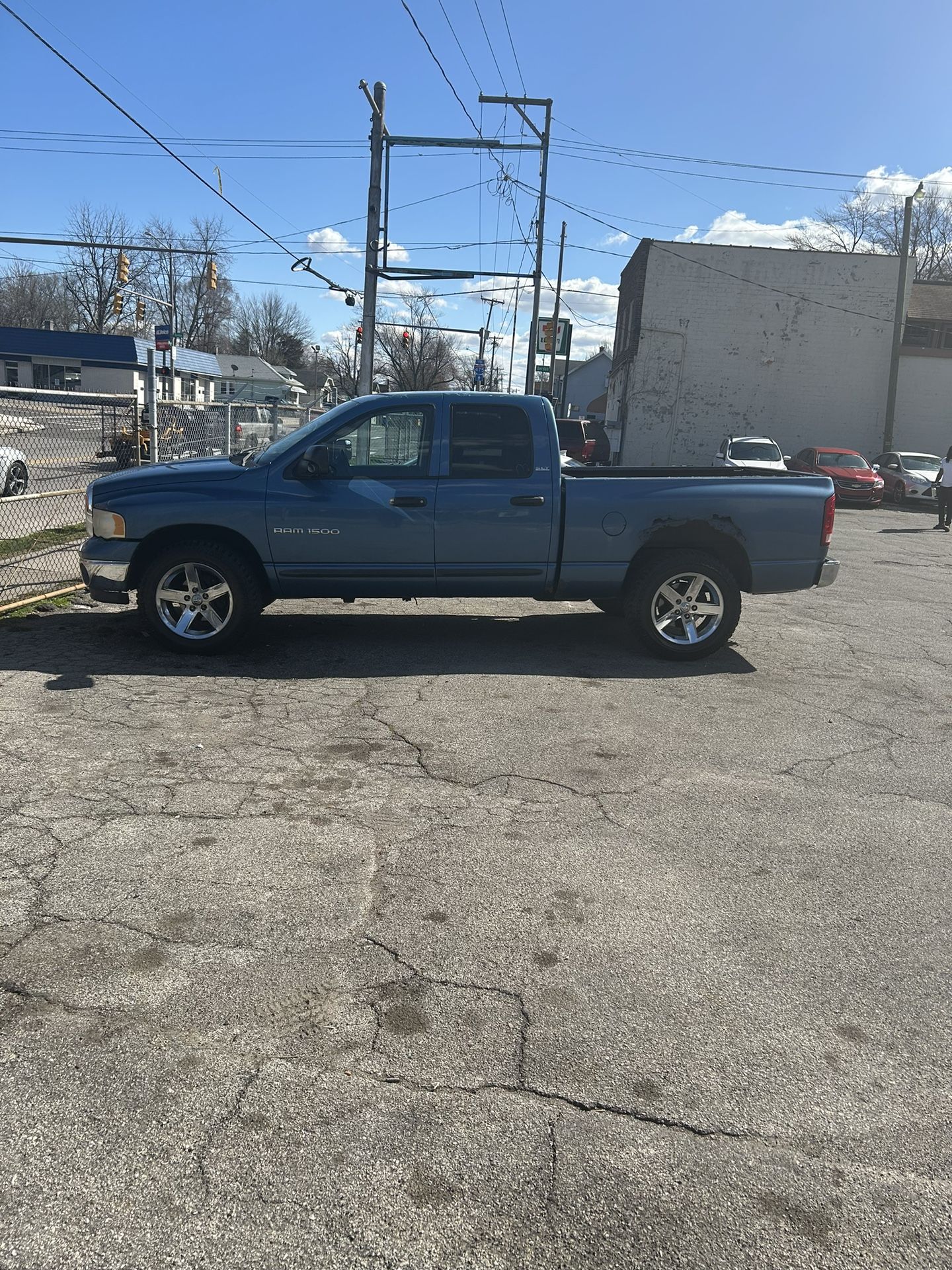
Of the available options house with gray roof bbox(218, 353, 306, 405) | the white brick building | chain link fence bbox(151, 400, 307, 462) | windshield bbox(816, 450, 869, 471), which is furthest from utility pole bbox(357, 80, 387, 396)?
house with gray roof bbox(218, 353, 306, 405)

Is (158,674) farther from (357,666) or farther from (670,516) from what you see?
(670,516)

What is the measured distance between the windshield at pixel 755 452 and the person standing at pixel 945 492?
20.0 feet

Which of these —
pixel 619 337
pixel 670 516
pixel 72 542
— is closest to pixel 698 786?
pixel 670 516

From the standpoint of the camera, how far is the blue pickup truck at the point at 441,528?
6.92 metres

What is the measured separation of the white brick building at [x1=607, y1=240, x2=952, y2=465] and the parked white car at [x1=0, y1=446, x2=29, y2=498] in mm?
23281

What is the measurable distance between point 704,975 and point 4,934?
2.46 meters

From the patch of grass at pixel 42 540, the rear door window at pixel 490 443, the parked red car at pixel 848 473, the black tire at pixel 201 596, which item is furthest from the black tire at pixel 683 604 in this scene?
the parked red car at pixel 848 473

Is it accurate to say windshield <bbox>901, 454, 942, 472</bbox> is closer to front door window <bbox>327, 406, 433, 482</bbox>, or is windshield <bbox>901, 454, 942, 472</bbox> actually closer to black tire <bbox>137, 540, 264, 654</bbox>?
front door window <bbox>327, 406, 433, 482</bbox>

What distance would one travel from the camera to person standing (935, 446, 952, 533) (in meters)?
19.6

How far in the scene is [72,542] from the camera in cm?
1160

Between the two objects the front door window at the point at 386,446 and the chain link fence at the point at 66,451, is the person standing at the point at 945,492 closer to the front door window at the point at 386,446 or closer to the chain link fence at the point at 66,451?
the chain link fence at the point at 66,451

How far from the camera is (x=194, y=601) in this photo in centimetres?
695

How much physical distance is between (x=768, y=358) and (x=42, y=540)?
28.8m

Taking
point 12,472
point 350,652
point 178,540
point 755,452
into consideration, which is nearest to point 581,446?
point 755,452
